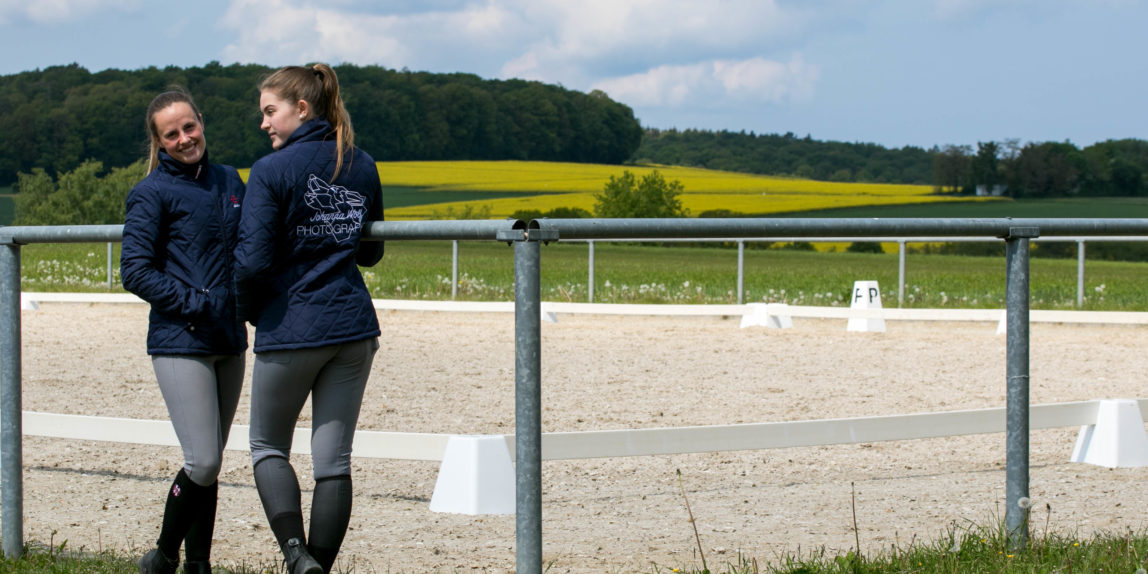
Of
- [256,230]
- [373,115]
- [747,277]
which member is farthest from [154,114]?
[373,115]

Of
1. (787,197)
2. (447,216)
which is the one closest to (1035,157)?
(787,197)

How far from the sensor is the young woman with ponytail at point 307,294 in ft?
9.43

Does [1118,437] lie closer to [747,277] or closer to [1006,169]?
[747,277]

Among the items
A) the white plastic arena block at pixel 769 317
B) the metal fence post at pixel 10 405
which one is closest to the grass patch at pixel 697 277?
the white plastic arena block at pixel 769 317

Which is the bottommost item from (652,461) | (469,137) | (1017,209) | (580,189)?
(652,461)

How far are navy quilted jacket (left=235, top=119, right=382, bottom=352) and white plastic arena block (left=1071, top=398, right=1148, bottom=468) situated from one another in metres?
4.48

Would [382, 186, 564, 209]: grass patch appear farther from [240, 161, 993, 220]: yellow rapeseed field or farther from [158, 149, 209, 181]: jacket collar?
[158, 149, 209, 181]: jacket collar

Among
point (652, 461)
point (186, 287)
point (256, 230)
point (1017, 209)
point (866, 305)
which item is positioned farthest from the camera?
point (1017, 209)

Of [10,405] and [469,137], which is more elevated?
[469,137]

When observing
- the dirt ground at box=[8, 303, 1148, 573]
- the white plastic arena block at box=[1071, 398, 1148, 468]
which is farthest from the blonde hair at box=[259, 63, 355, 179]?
the white plastic arena block at box=[1071, 398, 1148, 468]

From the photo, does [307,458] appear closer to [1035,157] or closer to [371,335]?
[371,335]

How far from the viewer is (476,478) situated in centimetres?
485

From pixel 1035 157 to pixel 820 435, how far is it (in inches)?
1920

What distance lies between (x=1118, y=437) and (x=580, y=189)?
47.5 metres
